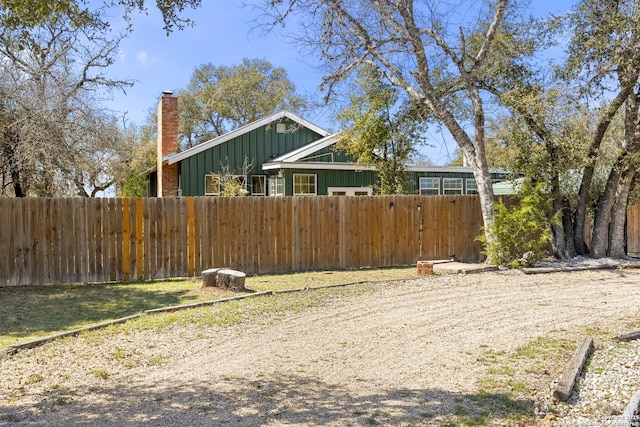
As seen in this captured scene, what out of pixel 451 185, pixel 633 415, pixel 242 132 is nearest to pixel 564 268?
pixel 633 415

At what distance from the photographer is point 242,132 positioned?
18969mm

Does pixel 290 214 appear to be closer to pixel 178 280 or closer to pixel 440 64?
pixel 178 280

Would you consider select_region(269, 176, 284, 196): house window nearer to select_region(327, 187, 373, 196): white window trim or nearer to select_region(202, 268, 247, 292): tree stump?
select_region(327, 187, 373, 196): white window trim

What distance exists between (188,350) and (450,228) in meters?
9.27

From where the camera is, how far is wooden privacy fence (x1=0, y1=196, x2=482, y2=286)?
384 inches

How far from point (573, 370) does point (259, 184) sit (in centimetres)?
1562

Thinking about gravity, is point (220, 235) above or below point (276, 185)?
below

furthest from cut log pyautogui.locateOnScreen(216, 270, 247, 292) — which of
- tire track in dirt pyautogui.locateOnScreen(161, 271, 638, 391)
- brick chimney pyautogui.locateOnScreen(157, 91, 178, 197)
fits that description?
brick chimney pyautogui.locateOnScreen(157, 91, 178, 197)

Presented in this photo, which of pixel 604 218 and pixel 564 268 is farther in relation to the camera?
pixel 604 218

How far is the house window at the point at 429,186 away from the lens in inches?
804

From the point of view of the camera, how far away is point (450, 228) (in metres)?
13.4

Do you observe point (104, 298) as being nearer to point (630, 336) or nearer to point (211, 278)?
Result: point (211, 278)

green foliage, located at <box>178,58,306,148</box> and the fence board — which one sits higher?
green foliage, located at <box>178,58,306,148</box>

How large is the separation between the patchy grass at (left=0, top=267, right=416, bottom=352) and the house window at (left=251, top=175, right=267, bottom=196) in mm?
8177
